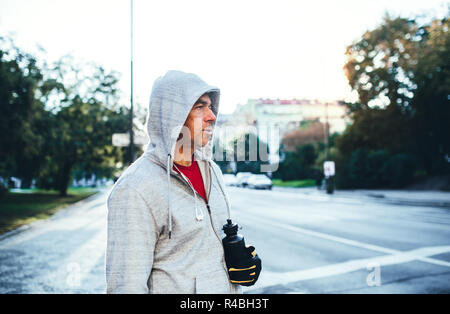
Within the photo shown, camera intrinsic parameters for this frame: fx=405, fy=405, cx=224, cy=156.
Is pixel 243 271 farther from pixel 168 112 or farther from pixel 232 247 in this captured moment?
pixel 168 112

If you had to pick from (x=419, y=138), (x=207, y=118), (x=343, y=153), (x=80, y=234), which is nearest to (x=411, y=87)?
(x=419, y=138)

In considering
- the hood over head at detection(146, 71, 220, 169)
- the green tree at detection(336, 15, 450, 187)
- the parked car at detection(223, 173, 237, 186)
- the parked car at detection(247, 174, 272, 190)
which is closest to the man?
the hood over head at detection(146, 71, 220, 169)

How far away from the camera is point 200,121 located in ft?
6.21

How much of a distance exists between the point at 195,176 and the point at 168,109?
37 centimetres

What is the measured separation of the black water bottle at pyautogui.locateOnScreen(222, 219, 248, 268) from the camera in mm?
1773

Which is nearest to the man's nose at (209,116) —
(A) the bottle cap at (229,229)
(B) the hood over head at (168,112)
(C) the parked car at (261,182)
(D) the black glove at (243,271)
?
(B) the hood over head at (168,112)

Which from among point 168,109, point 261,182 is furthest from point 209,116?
point 261,182

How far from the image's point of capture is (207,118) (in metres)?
1.93

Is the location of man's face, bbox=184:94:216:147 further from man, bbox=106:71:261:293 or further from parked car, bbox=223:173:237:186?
parked car, bbox=223:173:237:186

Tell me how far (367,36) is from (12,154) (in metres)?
26.0

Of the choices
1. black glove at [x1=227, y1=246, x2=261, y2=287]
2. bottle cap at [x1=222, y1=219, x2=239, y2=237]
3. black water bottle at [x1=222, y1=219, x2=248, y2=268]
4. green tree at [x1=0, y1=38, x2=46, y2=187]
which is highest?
green tree at [x1=0, y1=38, x2=46, y2=187]

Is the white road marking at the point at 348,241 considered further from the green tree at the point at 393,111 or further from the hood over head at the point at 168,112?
the green tree at the point at 393,111

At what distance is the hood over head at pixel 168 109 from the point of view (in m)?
Result: 1.73
